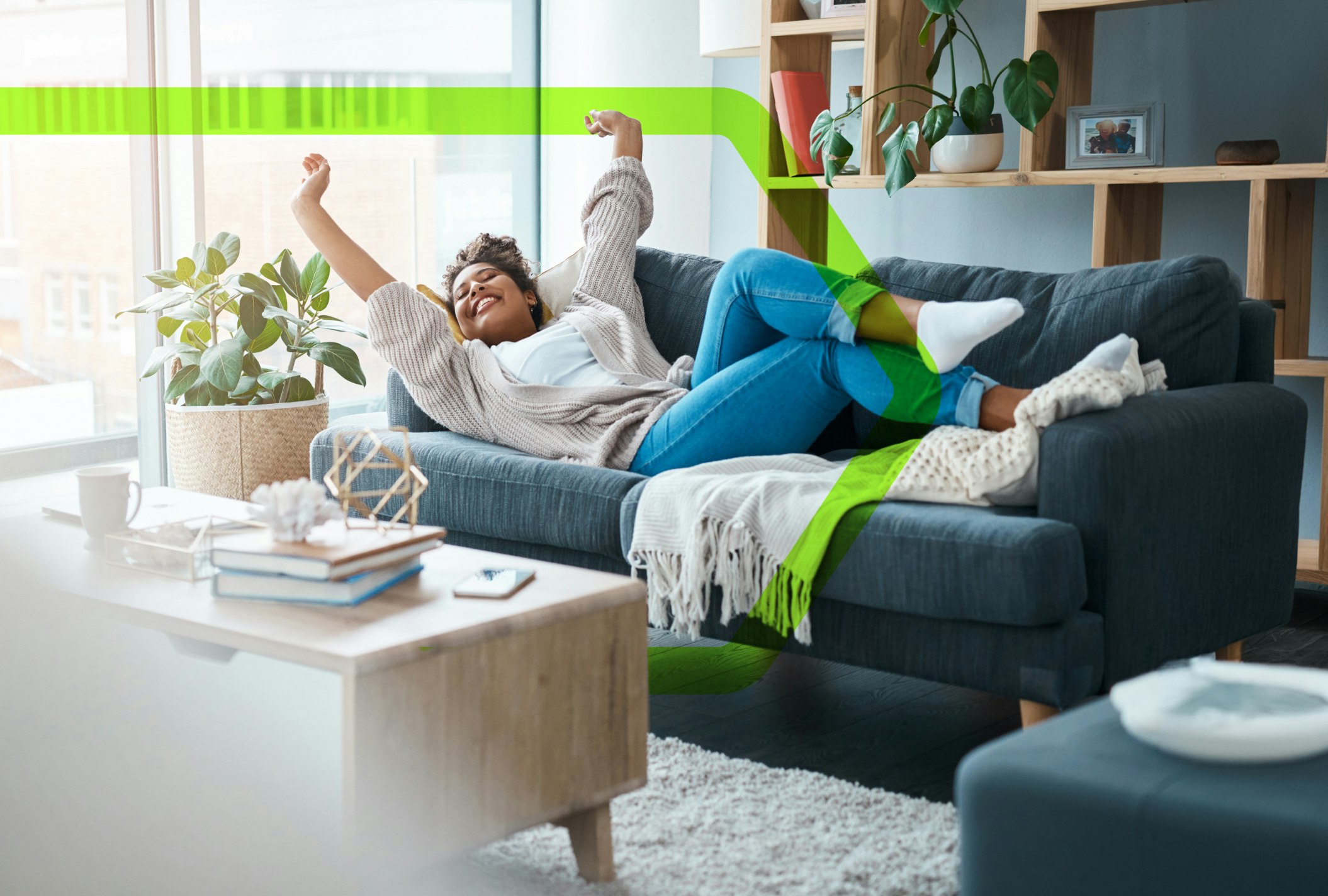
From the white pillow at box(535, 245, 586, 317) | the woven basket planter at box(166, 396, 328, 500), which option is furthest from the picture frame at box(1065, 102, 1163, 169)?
the woven basket planter at box(166, 396, 328, 500)

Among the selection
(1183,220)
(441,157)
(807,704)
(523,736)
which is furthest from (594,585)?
(441,157)

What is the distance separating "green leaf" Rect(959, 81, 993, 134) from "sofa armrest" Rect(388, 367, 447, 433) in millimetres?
1504

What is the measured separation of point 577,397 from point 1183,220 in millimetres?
1732

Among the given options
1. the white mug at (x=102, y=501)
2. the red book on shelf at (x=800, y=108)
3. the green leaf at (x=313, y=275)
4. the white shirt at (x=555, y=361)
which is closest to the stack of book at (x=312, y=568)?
the white mug at (x=102, y=501)

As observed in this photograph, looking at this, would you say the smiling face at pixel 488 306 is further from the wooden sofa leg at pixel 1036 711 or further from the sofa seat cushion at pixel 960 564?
the wooden sofa leg at pixel 1036 711

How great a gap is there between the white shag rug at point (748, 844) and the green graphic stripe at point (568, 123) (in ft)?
0.99

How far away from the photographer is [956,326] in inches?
83.0

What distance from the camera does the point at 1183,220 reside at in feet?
11.1

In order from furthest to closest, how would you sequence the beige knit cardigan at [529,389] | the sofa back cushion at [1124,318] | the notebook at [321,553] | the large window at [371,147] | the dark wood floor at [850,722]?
1. the large window at [371,147]
2. the beige knit cardigan at [529,389]
3. the sofa back cushion at [1124,318]
4. the dark wood floor at [850,722]
5. the notebook at [321,553]

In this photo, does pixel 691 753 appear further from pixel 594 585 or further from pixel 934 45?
pixel 934 45

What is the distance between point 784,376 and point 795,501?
1.23ft

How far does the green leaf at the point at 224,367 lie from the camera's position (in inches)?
119

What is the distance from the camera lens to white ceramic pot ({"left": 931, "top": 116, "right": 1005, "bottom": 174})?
132 inches

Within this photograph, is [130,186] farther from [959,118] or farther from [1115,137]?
[1115,137]
